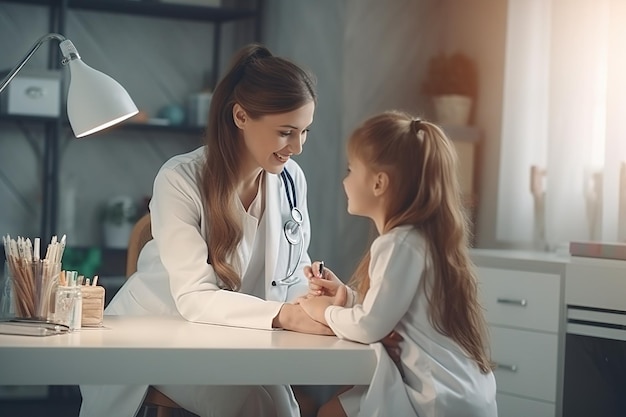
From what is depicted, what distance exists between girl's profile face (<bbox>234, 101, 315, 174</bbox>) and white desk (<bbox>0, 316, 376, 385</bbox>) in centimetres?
59

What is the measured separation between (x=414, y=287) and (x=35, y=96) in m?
2.86

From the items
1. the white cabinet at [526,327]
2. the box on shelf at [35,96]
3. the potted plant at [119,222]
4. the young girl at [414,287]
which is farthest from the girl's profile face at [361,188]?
the potted plant at [119,222]

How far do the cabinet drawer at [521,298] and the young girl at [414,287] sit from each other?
1.35m

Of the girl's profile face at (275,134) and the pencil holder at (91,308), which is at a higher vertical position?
the girl's profile face at (275,134)

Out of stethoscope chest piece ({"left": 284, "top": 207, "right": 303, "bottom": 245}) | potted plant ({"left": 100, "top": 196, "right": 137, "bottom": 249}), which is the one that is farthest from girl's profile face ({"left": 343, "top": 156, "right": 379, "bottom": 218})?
potted plant ({"left": 100, "top": 196, "right": 137, "bottom": 249})

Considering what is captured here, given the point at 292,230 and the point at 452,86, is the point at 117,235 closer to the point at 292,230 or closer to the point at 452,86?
the point at 452,86

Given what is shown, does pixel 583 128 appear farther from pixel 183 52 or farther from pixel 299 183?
pixel 183 52

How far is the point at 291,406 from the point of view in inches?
90.9

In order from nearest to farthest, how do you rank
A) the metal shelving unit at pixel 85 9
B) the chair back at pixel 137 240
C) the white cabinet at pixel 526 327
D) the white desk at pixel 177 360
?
1. the white desk at pixel 177 360
2. the chair back at pixel 137 240
3. the white cabinet at pixel 526 327
4. the metal shelving unit at pixel 85 9

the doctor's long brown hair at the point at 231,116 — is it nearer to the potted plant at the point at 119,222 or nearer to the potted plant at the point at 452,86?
the potted plant at the point at 452,86

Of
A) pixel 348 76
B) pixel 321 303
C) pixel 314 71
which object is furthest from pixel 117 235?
pixel 321 303

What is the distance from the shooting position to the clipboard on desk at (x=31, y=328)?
1769 millimetres

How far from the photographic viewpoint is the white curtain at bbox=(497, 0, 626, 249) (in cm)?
338

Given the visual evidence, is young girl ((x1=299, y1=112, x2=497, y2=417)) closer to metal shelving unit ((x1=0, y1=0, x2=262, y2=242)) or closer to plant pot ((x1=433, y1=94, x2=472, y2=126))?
plant pot ((x1=433, y1=94, x2=472, y2=126))
